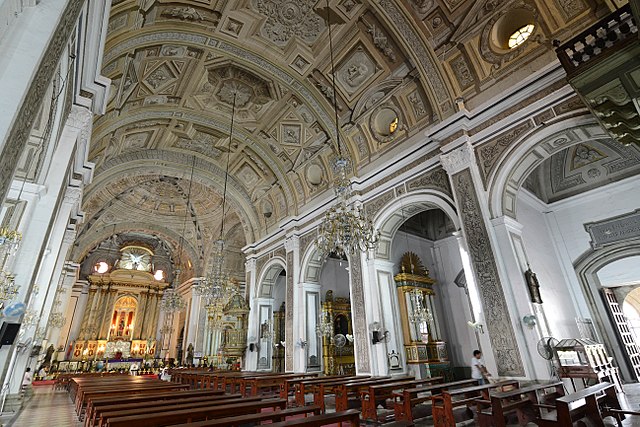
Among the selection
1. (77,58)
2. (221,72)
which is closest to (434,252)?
(221,72)

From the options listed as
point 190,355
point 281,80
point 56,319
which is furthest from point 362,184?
point 56,319

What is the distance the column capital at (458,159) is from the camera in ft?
23.4

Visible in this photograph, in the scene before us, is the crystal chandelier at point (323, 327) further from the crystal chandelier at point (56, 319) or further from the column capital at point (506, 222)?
the crystal chandelier at point (56, 319)

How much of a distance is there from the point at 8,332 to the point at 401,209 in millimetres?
7975

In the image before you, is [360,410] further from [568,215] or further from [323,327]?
[568,215]

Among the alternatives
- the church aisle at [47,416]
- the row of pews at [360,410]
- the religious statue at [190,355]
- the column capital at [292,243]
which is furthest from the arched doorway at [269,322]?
the religious statue at [190,355]

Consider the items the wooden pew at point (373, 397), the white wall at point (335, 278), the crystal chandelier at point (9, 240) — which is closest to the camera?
the crystal chandelier at point (9, 240)

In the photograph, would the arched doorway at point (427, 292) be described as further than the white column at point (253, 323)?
No

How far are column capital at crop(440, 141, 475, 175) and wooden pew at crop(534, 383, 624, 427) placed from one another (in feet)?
14.8

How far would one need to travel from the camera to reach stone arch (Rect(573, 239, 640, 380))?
321 inches

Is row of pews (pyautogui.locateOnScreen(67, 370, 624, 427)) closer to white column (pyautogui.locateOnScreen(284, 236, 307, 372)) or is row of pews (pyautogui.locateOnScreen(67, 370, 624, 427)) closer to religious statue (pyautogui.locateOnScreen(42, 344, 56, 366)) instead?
white column (pyautogui.locateOnScreen(284, 236, 307, 372))

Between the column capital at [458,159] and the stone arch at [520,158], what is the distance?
0.56 m

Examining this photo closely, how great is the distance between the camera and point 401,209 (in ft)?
29.0

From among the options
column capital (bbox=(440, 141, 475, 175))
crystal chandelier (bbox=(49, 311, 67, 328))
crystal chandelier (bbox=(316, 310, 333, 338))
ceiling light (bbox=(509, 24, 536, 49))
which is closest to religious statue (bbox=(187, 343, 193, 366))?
crystal chandelier (bbox=(49, 311, 67, 328))
